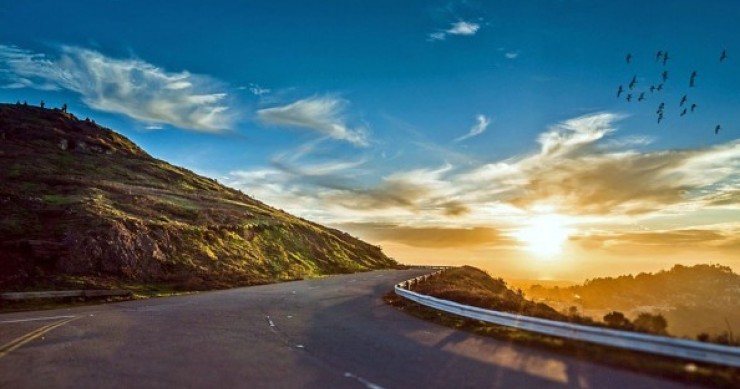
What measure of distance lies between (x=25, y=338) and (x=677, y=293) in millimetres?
96861

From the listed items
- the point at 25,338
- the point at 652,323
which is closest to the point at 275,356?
the point at 25,338

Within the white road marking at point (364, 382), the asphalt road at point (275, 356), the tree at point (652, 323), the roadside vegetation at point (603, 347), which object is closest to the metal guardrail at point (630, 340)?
the roadside vegetation at point (603, 347)

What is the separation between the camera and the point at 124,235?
3875cm

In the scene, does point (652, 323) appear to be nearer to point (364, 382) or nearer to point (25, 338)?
point (364, 382)

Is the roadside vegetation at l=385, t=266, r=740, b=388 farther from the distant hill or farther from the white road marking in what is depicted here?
the distant hill

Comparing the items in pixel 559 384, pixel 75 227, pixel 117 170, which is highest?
pixel 117 170

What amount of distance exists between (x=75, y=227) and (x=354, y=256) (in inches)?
1730

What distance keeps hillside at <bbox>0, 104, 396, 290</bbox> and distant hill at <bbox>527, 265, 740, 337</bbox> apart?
1278 inches

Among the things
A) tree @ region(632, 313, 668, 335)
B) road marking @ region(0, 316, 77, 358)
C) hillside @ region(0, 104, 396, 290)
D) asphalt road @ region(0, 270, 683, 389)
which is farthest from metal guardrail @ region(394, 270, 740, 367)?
hillside @ region(0, 104, 396, 290)

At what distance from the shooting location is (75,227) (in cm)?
3788

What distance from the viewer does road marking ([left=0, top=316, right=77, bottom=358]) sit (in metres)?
12.5

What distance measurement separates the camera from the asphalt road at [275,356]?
888 centimetres

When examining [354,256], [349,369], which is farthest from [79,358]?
[354,256]

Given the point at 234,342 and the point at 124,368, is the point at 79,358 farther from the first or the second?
the point at 234,342
